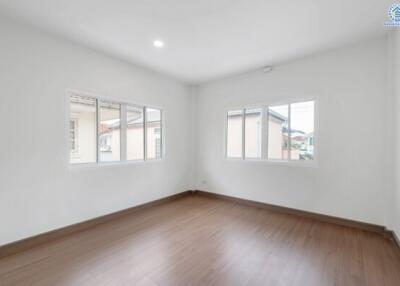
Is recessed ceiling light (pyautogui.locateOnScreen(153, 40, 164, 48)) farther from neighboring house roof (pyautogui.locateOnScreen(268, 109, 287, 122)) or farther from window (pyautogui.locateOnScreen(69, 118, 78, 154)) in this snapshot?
neighboring house roof (pyautogui.locateOnScreen(268, 109, 287, 122))

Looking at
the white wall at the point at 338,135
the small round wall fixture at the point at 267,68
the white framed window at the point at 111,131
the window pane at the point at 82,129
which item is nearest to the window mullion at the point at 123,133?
the white framed window at the point at 111,131

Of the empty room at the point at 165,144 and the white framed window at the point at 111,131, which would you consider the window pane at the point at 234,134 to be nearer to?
the empty room at the point at 165,144

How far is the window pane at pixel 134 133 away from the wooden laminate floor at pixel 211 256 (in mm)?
1330

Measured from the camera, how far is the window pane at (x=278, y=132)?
12.5 ft

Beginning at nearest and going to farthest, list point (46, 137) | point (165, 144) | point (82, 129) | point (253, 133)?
point (46, 137) → point (82, 129) → point (253, 133) → point (165, 144)

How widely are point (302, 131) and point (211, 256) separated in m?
2.76

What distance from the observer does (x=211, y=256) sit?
2314 millimetres

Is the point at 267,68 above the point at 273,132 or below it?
above

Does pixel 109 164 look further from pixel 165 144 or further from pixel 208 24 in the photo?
pixel 208 24

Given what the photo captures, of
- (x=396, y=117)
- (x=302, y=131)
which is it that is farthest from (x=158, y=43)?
(x=396, y=117)

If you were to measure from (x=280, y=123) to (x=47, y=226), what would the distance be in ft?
14.2

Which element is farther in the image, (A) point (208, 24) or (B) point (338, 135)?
(B) point (338, 135)

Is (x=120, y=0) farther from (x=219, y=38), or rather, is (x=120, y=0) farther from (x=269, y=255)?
(x=269, y=255)

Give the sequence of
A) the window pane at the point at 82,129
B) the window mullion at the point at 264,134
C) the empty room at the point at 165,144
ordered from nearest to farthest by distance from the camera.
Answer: the empty room at the point at 165,144
the window pane at the point at 82,129
the window mullion at the point at 264,134
